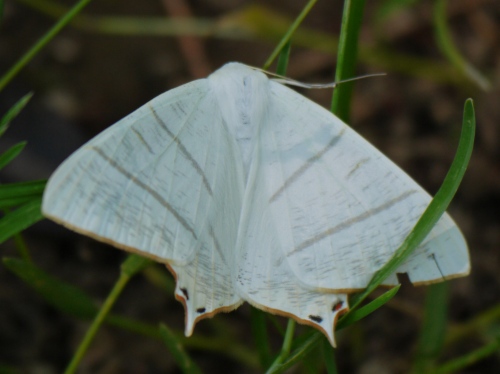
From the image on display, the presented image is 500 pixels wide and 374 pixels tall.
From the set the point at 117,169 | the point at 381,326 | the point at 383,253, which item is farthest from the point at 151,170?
the point at 381,326

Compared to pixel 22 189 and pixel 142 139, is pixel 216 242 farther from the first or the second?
pixel 22 189

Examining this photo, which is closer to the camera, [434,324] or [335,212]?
[335,212]

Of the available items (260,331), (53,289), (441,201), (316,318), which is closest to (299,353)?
(316,318)

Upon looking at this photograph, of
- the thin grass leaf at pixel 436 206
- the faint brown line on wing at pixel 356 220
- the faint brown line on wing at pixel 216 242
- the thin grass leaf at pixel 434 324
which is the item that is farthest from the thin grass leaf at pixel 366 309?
the thin grass leaf at pixel 434 324

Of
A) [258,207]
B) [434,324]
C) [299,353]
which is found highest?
[258,207]

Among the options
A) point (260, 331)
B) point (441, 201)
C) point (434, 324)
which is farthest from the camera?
point (434, 324)

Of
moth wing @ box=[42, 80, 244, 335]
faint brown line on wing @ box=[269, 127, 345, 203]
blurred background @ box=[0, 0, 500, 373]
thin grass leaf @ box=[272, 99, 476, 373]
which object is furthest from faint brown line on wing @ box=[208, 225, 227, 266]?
blurred background @ box=[0, 0, 500, 373]

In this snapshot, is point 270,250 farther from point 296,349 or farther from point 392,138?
point 392,138

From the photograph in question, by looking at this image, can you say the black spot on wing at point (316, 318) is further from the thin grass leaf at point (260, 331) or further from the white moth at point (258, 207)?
the thin grass leaf at point (260, 331)
